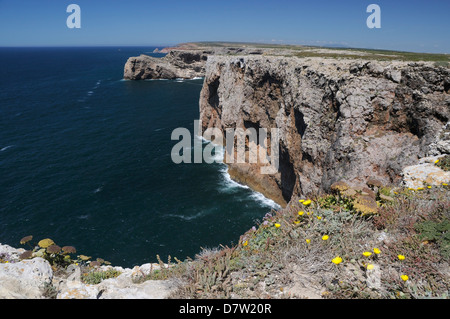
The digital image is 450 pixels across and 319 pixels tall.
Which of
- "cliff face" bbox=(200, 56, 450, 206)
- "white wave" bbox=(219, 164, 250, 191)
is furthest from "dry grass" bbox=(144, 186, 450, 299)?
"white wave" bbox=(219, 164, 250, 191)

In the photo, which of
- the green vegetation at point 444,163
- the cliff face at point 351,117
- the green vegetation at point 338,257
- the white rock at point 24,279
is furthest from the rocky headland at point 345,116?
the white rock at point 24,279

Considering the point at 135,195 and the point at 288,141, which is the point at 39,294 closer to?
the point at 288,141

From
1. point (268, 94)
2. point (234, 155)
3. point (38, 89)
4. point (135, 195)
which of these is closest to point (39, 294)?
point (135, 195)

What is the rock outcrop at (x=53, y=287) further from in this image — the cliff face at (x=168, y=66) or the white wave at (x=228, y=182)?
the cliff face at (x=168, y=66)

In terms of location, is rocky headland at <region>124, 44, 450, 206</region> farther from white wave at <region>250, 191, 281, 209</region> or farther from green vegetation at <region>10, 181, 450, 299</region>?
green vegetation at <region>10, 181, 450, 299</region>

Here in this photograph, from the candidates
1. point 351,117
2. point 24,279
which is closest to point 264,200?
point 351,117

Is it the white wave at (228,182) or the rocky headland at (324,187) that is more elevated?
the rocky headland at (324,187)

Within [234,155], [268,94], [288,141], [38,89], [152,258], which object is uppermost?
[38,89]

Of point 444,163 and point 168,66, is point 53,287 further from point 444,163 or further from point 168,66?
point 168,66
